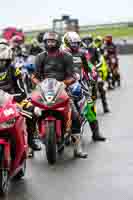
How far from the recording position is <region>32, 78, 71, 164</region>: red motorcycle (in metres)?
11.3

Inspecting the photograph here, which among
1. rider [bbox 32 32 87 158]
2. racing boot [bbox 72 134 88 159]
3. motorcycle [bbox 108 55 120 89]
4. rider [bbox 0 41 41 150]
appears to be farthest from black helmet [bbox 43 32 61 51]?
motorcycle [bbox 108 55 120 89]

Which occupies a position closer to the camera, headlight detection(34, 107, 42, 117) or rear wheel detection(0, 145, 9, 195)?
rear wheel detection(0, 145, 9, 195)

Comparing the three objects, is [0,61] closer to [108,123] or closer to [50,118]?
[50,118]

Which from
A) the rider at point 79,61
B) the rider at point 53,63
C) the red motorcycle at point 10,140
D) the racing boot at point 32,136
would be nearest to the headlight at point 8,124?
the red motorcycle at point 10,140

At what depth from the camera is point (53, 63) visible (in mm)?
12375

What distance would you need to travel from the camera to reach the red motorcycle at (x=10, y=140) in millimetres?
9039

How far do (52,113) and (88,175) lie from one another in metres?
1.31

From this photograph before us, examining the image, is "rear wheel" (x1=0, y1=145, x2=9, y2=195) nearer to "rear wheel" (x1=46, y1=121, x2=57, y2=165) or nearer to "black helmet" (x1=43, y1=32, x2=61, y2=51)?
"rear wheel" (x1=46, y1=121, x2=57, y2=165)

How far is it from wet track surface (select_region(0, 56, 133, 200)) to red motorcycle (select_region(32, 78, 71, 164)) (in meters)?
0.31

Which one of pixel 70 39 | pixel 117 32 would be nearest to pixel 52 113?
pixel 70 39

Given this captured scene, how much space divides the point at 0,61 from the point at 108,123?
644cm

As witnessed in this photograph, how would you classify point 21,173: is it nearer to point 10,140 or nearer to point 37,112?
point 10,140

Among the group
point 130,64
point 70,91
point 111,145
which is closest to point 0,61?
point 70,91

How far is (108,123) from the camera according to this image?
16375mm
